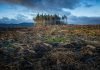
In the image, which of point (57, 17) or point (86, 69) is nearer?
point (86, 69)

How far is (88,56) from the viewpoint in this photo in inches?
552

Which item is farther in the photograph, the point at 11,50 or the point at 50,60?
the point at 11,50

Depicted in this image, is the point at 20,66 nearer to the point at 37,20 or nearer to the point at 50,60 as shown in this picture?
the point at 50,60

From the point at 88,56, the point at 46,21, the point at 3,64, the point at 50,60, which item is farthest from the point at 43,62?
the point at 46,21

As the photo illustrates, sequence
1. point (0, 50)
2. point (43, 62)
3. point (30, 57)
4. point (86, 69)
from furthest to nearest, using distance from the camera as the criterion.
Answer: point (0, 50), point (30, 57), point (43, 62), point (86, 69)

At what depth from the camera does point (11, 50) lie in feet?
49.8

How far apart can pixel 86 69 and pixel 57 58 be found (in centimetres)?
253

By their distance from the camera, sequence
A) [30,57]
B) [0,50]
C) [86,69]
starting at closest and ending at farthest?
[86,69]
[30,57]
[0,50]

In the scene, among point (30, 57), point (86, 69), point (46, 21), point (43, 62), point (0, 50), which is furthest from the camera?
point (46, 21)

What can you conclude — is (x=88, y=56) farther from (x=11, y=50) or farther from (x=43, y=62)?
(x=11, y=50)

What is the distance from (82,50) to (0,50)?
7012mm

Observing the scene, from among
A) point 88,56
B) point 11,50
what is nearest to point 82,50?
point 88,56

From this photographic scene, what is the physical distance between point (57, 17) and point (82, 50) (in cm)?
4741

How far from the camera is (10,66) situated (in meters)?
11.4
